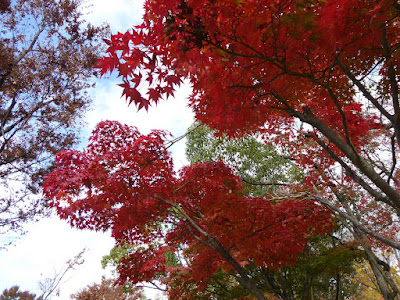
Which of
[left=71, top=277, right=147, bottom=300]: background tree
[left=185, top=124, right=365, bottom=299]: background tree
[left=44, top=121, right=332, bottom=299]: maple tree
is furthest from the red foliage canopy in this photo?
[left=71, top=277, right=147, bottom=300]: background tree

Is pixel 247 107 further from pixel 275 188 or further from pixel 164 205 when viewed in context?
pixel 275 188

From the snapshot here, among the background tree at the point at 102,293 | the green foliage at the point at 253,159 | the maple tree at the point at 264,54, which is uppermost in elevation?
the green foliage at the point at 253,159

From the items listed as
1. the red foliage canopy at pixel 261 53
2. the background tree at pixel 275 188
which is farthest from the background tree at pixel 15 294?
the red foliage canopy at pixel 261 53

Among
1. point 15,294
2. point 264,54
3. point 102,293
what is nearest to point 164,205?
point 264,54

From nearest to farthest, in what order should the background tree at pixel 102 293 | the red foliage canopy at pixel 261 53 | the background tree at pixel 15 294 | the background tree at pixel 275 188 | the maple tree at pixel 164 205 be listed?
the red foliage canopy at pixel 261 53, the maple tree at pixel 164 205, the background tree at pixel 275 188, the background tree at pixel 102 293, the background tree at pixel 15 294

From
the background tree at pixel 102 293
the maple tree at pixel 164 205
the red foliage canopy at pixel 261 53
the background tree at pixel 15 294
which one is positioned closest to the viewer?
the red foliage canopy at pixel 261 53

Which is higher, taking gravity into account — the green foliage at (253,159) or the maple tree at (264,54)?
the green foliage at (253,159)

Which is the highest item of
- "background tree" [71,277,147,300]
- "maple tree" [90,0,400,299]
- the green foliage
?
the green foliage

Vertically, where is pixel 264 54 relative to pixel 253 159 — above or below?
below

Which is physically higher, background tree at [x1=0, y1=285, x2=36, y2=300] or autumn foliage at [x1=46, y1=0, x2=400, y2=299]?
background tree at [x1=0, y1=285, x2=36, y2=300]

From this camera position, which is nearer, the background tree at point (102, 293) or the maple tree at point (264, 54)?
the maple tree at point (264, 54)

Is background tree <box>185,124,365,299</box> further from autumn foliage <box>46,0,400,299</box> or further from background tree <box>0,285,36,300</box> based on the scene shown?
background tree <box>0,285,36,300</box>

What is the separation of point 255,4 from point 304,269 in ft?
24.5

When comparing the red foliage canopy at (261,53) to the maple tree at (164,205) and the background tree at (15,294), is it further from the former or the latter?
the background tree at (15,294)
